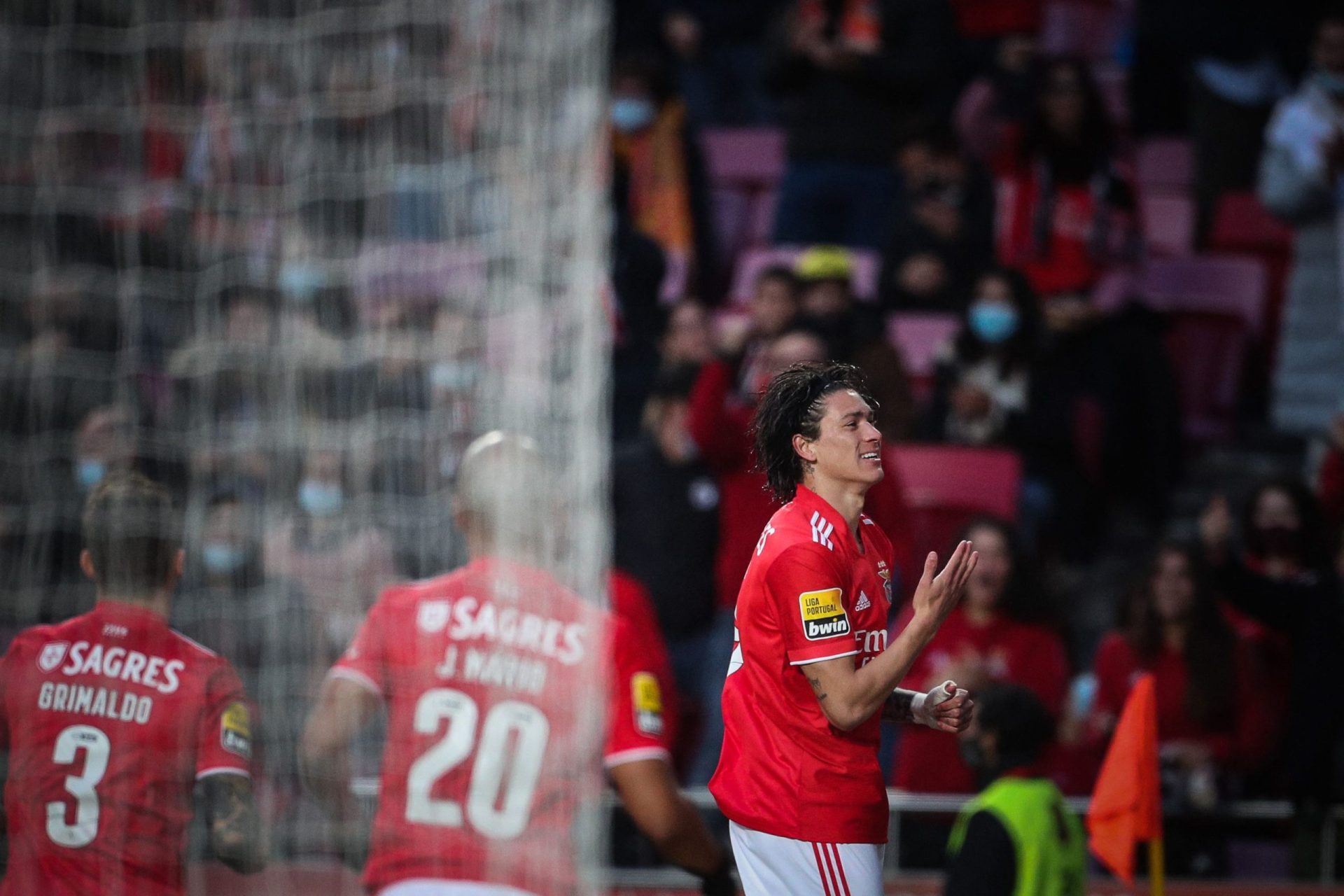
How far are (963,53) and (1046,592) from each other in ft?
17.5

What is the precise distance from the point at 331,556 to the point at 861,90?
14.5 feet

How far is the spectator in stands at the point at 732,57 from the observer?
11.4 meters

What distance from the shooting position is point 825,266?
788 centimetres

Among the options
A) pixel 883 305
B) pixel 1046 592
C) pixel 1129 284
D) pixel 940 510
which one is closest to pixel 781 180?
pixel 883 305

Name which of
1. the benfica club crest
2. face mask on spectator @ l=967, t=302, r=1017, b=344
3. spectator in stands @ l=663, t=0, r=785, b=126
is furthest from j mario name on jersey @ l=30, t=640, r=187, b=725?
spectator in stands @ l=663, t=0, r=785, b=126

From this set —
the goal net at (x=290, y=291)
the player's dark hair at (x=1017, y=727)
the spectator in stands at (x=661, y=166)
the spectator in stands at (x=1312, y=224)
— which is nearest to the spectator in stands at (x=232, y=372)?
the goal net at (x=290, y=291)

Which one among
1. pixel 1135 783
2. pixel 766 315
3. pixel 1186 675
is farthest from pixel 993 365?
pixel 1135 783

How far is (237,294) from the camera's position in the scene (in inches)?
306

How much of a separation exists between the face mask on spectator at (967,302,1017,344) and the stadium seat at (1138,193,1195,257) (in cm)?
254

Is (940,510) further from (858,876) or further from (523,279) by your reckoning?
(858,876)

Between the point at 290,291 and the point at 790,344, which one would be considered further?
the point at 290,291

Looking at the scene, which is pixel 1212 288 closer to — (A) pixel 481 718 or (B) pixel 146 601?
(A) pixel 481 718

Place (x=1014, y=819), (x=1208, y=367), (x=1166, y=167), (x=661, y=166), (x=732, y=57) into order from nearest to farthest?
(x=1014, y=819)
(x=1208, y=367)
(x=661, y=166)
(x=1166, y=167)
(x=732, y=57)

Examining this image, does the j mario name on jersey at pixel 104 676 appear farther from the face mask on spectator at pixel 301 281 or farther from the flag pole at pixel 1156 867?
the face mask on spectator at pixel 301 281
